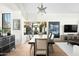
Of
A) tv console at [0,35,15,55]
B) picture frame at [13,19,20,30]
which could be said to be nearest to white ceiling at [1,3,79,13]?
picture frame at [13,19,20,30]

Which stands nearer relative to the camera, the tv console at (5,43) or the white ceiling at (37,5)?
the white ceiling at (37,5)

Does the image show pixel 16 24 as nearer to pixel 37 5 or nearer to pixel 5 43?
pixel 5 43

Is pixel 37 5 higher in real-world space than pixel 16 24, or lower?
higher

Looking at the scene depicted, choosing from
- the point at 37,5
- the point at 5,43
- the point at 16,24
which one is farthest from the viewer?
the point at 5,43

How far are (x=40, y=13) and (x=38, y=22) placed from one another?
39 cm

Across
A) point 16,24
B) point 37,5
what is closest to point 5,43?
point 16,24

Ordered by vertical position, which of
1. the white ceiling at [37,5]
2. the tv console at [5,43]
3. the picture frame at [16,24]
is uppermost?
the white ceiling at [37,5]

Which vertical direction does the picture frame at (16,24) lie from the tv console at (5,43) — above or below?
above

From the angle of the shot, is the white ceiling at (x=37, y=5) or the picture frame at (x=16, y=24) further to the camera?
the picture frame at (x=16, y=24)

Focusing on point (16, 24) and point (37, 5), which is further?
point (16, 24)

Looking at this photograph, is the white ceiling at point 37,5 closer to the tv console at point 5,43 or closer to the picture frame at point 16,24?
the picture frame at point 16,24

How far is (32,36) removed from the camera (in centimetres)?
420

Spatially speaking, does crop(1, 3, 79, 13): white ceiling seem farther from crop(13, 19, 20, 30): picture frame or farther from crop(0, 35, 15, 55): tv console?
crop(0, 35, 15, 55): tv console

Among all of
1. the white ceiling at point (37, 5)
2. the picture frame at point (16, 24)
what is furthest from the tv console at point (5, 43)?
the white ceiling at point (37, 5)
